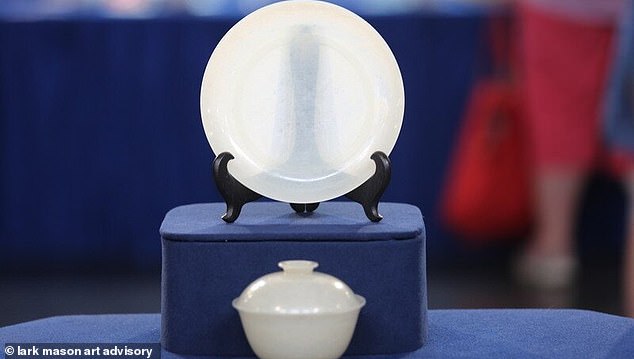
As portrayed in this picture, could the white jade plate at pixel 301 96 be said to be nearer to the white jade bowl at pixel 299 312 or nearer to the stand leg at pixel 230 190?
the stand leg at pixel 230 190

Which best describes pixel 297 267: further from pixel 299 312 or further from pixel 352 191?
pixel 352 191

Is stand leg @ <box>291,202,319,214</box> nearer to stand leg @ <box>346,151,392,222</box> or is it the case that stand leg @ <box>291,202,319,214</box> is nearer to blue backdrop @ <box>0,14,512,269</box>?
stand leg @ <box>346,151,392,222</box>

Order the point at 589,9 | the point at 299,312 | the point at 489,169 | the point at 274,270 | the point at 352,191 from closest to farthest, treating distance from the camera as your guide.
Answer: the point at 299,312
the point at 274,270
the point at 352,191
the point at 589,9
the point at 489,169

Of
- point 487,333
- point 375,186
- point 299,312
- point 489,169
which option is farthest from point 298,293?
point 489,169

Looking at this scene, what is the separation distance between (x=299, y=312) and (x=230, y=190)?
0.29m

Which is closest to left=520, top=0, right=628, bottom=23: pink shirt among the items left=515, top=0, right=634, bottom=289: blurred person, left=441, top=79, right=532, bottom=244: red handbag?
left=515, top=0, right=634, bottom=289: blurred person

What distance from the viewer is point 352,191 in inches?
70.2

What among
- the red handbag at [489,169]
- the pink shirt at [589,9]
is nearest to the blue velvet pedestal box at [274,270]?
the pink shirt at [589,9]

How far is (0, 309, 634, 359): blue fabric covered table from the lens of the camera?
1.71 m

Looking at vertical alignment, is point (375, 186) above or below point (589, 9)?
below

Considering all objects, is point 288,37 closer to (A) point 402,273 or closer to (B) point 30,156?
(A) point 402,273

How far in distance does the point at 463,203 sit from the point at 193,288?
251 cm

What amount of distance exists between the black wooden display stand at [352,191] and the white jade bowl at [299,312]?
0.62 ft

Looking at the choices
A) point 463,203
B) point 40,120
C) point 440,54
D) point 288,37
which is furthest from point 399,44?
point 288,37
